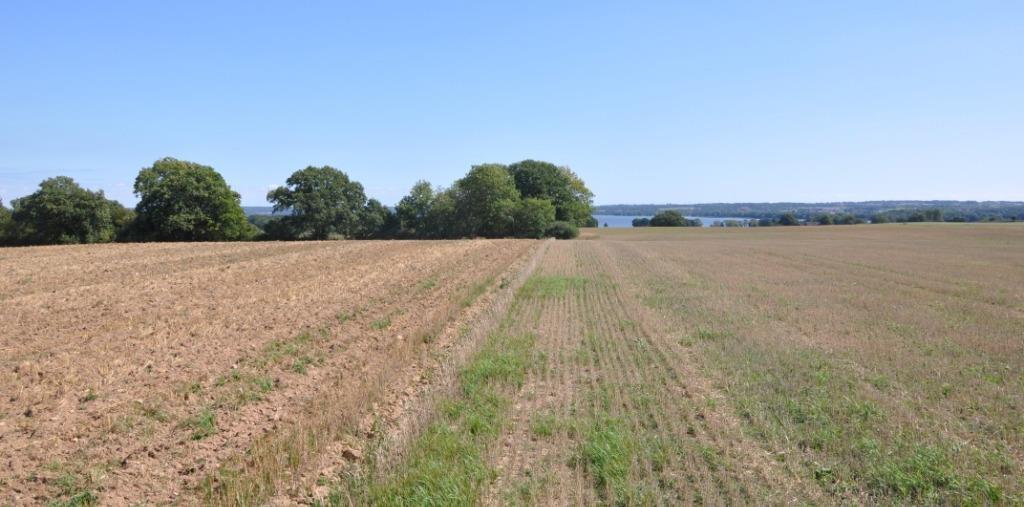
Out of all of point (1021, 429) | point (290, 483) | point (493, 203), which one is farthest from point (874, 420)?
point (493, 203)

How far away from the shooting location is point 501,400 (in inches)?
316

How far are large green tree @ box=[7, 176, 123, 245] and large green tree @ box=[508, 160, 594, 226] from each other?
5219 centimetres

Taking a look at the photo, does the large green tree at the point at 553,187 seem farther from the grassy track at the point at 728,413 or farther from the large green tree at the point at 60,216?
the grassy track at the point at 728,413

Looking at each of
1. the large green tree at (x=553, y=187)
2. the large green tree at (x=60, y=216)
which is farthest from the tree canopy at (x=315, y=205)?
the large green tree at (x=553, y=187)

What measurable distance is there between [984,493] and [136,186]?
70272 mm

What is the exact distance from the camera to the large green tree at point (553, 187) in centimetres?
8775

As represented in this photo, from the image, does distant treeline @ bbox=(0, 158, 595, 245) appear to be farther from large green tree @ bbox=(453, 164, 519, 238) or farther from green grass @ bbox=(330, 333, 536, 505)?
green grass @ bbox=(330, 333, 536, 505)

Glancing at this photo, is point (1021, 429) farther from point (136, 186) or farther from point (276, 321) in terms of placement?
point (136, 186)

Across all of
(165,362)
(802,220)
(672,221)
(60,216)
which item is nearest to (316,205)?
(60,216)

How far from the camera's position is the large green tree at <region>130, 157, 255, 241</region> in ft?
188

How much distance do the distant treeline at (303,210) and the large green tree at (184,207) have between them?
0.09 metres

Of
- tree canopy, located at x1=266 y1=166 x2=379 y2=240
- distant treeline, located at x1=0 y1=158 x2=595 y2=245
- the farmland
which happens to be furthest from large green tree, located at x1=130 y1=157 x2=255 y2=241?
the farmland

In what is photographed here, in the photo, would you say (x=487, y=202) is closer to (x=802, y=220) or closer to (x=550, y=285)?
(x=550, y=285)

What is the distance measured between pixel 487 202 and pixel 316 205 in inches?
851
